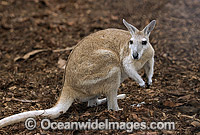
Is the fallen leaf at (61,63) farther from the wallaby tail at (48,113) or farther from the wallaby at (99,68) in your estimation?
the wallaby tail at (48,113)

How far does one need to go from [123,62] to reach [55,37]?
4.58 metres

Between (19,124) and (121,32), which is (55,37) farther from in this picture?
(19,124)

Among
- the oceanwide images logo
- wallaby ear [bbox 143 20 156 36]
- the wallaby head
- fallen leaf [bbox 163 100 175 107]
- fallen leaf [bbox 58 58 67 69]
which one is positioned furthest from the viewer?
fallen leaf [bbox 58 58 67 69]

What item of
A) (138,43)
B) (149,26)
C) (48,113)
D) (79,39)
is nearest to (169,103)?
(138,43)

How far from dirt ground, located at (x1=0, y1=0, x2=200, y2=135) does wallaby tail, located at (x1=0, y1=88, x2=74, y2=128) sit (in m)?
0.17

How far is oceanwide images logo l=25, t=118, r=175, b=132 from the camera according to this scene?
197 inches

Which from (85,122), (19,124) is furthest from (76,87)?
(19,124)

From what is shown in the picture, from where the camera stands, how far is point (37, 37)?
32.3 feet

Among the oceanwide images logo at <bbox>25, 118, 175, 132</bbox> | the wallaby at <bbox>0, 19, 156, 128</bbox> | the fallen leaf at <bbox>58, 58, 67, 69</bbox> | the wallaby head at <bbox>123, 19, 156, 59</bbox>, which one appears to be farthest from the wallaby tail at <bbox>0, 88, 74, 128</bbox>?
the fallen leaf at <bbox>58, 58, 67, 69</bbox>

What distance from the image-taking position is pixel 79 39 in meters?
9.59

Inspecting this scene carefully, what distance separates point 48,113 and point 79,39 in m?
4.58

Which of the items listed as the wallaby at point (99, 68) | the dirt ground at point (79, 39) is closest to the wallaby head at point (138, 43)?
the wallaby at point (99, 68)

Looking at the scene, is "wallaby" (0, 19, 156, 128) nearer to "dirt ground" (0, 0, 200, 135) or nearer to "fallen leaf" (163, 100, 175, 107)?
"dirt ground" (0, 0, 200, 135)

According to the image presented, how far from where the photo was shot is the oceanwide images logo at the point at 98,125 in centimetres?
500
